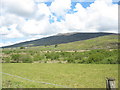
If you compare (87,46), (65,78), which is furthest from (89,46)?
(65,78)

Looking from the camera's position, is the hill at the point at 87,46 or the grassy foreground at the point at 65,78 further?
the hill at the point at 87,46

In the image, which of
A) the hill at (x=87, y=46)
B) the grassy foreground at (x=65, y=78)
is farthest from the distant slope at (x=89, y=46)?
the grassy foreground at (x=65, y=78)

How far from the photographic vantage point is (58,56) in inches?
1022

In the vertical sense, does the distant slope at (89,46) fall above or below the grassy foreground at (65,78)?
above

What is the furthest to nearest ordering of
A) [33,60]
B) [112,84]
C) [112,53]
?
[33,60], [112,53], [112,84]

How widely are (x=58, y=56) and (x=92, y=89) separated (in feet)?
61.3

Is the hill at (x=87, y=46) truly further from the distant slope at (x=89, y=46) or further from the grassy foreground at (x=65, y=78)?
the grassy foreground at (x=65, y=78)

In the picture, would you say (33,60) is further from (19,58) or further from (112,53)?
(112,53)

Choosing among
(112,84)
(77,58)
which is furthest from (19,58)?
(112,84)

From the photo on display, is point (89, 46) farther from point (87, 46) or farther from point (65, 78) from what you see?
point (65, 78)

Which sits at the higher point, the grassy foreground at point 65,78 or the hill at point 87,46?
the hill at point 87,46

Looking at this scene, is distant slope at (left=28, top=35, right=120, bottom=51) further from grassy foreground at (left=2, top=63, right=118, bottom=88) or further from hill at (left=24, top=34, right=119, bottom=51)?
grassy foreground at (left=2, top=63, right=118, bottom=88)

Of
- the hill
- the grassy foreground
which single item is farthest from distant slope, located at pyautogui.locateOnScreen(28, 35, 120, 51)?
the grassy foreground

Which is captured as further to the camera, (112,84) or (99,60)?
(99,60)
